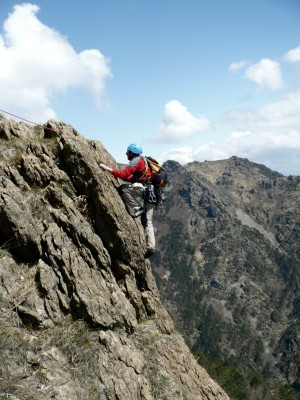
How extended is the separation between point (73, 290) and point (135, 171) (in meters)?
5.25

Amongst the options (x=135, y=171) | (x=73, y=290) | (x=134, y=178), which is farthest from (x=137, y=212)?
(x=73, y=290)

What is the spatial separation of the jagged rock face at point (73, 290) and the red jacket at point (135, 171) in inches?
23.3

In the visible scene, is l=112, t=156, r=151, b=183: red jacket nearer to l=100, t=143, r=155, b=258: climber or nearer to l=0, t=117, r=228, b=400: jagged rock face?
l=100, t=143, r=155, b=258: climber

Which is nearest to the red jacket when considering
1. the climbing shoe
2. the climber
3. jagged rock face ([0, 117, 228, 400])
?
the climber

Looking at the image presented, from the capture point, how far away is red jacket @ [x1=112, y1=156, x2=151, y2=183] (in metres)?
14.3

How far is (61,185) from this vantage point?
13.2 meters

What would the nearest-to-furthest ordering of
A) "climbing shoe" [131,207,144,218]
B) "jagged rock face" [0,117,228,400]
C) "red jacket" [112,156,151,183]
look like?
"jagged rock face" [0,117,228,400]
"red jacket" [112,156,151,183]
"climbing shoe" [131,207,144,218]

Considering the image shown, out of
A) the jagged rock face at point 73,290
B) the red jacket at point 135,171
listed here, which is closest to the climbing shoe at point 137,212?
the jagged rock face at point 73,290

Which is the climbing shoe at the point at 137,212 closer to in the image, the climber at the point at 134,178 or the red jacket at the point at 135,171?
the climber at the point at 134,178

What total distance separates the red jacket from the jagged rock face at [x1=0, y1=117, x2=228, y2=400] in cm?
59

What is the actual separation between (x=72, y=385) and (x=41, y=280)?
3.03 m

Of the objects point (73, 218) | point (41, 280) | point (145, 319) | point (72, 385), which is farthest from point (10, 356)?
point (145, 319)

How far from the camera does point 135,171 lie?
14.4m

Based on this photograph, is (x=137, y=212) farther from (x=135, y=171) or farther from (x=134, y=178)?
(x=135, y=171)
